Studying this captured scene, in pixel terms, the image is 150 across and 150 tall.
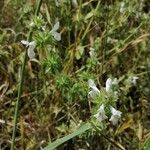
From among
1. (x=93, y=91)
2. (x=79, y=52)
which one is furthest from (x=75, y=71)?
(x=93, y=91)

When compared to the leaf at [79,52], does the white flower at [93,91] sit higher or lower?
higher

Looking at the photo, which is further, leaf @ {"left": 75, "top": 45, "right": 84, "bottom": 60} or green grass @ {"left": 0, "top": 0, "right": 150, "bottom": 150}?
leaf @ {"left": 75, "top": 45, "right": 84, "bottom": 60}

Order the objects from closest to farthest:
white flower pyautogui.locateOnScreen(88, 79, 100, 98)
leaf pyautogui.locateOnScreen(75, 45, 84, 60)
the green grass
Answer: white flower pyautogui.locateOnScreen(88, 79, 100, 98), the green grass, leaf pyautogui.locateOnScreen(75, 45, 84, 60)

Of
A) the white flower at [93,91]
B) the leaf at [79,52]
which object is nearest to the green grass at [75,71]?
the leaf at [79,52]

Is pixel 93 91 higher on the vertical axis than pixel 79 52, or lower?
higher

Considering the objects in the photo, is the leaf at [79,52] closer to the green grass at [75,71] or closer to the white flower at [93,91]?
the green grass at [75,71]

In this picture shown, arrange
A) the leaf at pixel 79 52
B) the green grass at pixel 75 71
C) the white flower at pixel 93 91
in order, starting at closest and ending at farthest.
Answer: the white flower at pixel 93 91 → the green grass at pixel 75 71 → the leaf at pixel 79 52

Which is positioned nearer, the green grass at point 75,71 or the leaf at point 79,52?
the green grass at point 75,71

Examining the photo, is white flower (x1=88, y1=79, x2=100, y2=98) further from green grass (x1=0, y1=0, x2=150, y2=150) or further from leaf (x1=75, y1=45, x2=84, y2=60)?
leaf (x1=75, y1=45, x2=84, y2=60)

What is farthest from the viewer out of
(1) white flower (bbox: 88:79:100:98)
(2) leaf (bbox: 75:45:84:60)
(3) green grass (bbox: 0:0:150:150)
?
(2) leaf (bbox: 75:45:84:60)

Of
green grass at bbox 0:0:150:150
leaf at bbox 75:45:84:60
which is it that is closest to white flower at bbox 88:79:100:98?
green grass at bbox 0:0:150:150

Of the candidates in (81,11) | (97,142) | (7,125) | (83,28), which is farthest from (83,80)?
(81,11)

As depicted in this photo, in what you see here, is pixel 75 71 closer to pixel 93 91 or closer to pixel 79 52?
pixel 79 52
